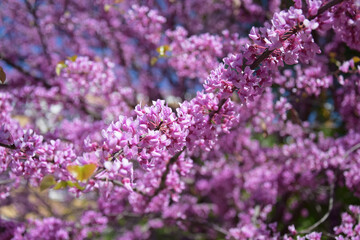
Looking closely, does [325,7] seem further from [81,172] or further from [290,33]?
[81,172]

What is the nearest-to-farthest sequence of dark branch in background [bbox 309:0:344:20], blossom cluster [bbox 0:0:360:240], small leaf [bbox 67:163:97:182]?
small leaf [bbox 67:163:97:182], dark branch in background [bbox 309:0:344:20], blossom cluster [bbox 0:0:360:240]

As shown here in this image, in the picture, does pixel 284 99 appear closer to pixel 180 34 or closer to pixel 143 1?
pixel 180 34

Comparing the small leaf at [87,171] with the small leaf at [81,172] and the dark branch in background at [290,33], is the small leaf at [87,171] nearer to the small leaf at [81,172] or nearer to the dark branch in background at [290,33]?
the small leaf at [81,172]

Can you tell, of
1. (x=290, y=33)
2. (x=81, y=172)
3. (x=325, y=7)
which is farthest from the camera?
(x=290, y=33)

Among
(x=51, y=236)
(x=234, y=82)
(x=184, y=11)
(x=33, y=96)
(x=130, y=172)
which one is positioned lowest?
(x=130, y=172)

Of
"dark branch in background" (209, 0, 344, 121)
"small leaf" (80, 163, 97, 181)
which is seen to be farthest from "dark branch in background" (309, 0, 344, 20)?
"small leaf" (80, 163, 97, 181)

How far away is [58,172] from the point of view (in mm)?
1852

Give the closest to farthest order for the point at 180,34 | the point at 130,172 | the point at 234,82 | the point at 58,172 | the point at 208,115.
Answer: the point at 130,172, the point at 234,82, the point at 208,115, the point at 58,172, the point at 180,34

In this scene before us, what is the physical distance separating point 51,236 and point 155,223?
2.03 metres

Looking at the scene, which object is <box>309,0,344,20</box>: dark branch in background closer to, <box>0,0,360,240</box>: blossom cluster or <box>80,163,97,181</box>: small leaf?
<box>0,0,360,240</box>: blossom cluster

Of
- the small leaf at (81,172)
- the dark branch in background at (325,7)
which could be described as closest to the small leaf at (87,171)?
the small leaf at (81,172)

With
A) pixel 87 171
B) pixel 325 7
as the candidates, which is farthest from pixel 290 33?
pixel 87 171

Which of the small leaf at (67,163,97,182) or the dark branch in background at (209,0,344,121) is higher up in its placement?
the dark branch in background at (209,0,344,121)

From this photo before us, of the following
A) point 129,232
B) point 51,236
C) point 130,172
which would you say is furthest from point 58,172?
point 129,232
